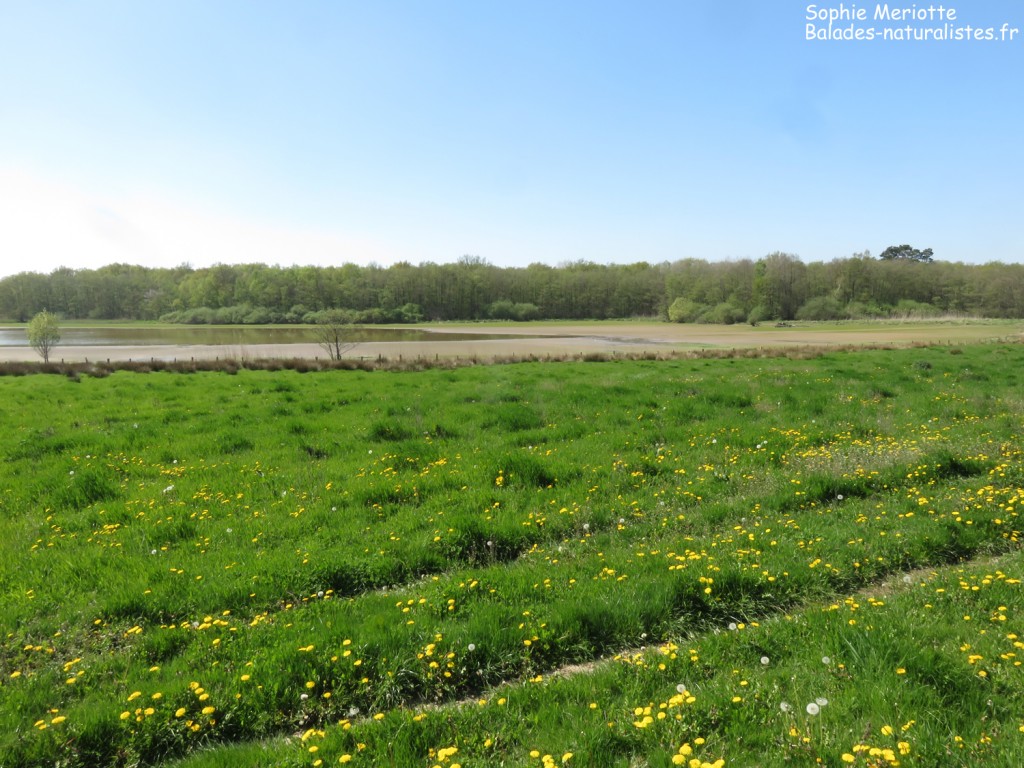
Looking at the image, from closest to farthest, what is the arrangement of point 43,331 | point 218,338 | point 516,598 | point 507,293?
point 516,598
point 43,331
point 218,338
point 507,293

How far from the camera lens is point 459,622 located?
229 inches

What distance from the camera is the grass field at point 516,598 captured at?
4211mm

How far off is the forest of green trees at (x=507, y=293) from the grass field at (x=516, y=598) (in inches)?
4909

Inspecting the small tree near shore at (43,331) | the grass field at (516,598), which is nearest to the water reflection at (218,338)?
the small tree near shore at (43,331)

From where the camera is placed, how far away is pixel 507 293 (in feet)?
527

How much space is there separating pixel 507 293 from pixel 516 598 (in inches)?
6180

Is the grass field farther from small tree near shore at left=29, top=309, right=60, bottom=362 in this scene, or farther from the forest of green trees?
the forest of green trees

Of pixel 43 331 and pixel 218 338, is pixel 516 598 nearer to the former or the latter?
pixel 43 331

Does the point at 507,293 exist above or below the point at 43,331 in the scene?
above

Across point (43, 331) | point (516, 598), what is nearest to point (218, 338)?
point (43, 331)

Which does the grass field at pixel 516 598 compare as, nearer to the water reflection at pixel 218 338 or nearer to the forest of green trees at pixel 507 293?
the water reflection at pixel 218 338

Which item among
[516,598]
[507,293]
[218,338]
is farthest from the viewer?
[507,293]

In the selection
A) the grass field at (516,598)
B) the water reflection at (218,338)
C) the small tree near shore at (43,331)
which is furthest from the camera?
the water reflection at (218,338)

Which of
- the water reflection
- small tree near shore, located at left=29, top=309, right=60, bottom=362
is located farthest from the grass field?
the water reflection
